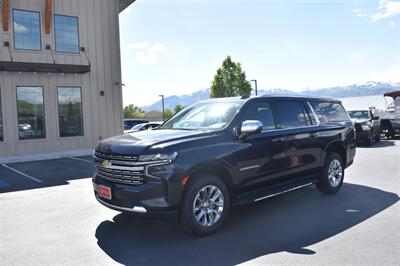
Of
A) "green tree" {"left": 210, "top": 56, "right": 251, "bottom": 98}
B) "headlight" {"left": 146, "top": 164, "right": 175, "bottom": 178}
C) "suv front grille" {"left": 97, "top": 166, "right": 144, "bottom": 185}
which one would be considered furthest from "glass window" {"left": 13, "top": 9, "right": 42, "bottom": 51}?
"green tree" {"left": 210, "top": 56, "right": 251, "bottom": 98}

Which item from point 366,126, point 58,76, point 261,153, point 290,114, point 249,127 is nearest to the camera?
point 249,127

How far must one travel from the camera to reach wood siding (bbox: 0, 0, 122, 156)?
1355 cm

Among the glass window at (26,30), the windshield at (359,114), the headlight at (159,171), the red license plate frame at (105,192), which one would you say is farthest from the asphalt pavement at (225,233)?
the windshield at (359,114)

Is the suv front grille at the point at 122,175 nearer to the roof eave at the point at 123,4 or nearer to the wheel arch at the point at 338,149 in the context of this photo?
the wheel arch at the point at 338,149

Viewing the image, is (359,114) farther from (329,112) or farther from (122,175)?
(122,175)

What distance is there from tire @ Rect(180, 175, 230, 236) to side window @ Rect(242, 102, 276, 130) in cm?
122

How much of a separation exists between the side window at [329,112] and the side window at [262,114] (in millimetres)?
1427

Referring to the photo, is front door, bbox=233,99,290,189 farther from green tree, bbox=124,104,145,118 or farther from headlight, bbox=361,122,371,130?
green tree, bbox=124,104,145,118

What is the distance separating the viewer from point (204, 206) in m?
4.68

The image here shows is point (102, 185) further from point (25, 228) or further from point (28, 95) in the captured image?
point (28, 95)

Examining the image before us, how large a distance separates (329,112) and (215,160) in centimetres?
351

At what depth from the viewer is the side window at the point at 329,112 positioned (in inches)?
267

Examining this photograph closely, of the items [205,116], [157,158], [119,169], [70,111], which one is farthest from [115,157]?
[70,111]

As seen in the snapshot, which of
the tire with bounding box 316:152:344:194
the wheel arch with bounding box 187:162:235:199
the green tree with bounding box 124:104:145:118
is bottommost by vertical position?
the tire with bounding box 316:152:344:194
